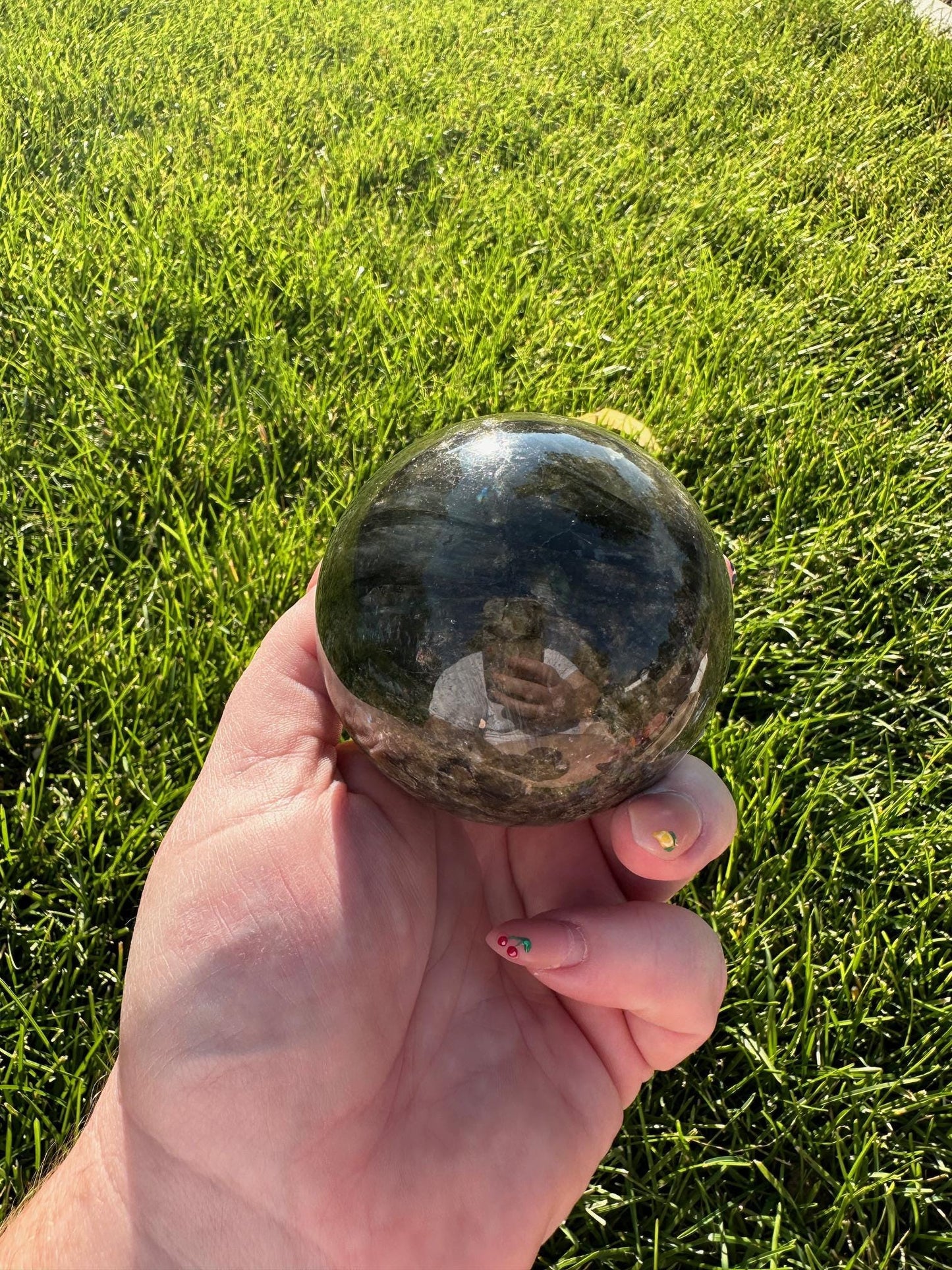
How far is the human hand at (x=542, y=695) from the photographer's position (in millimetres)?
1349

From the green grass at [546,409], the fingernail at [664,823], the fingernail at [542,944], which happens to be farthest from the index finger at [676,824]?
the green grass at [546,409]

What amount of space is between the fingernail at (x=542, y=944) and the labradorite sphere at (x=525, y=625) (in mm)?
202

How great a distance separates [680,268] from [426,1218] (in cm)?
309

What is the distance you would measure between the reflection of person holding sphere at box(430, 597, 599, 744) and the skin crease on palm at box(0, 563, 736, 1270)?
1.04 ft

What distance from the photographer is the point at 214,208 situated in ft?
12.1

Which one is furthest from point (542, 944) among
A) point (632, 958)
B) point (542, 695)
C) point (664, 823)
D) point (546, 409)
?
point (546, 409)

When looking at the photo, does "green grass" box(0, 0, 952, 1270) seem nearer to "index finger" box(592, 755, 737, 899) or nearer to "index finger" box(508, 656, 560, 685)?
"index finger" box(592, 755, 737, 899)

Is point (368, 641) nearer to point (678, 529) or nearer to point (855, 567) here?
point (678, 529)

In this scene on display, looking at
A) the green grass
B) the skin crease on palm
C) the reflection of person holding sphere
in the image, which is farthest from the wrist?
the reflection of person holding sphere

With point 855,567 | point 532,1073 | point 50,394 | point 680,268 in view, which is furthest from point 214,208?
point 532,1073

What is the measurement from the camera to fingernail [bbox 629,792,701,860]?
1593mm

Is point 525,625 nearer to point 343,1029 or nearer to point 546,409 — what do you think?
point 343,1029

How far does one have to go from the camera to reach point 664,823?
1.59 m

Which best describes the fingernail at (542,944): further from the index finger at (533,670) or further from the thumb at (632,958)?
the index finger at (533,670)
